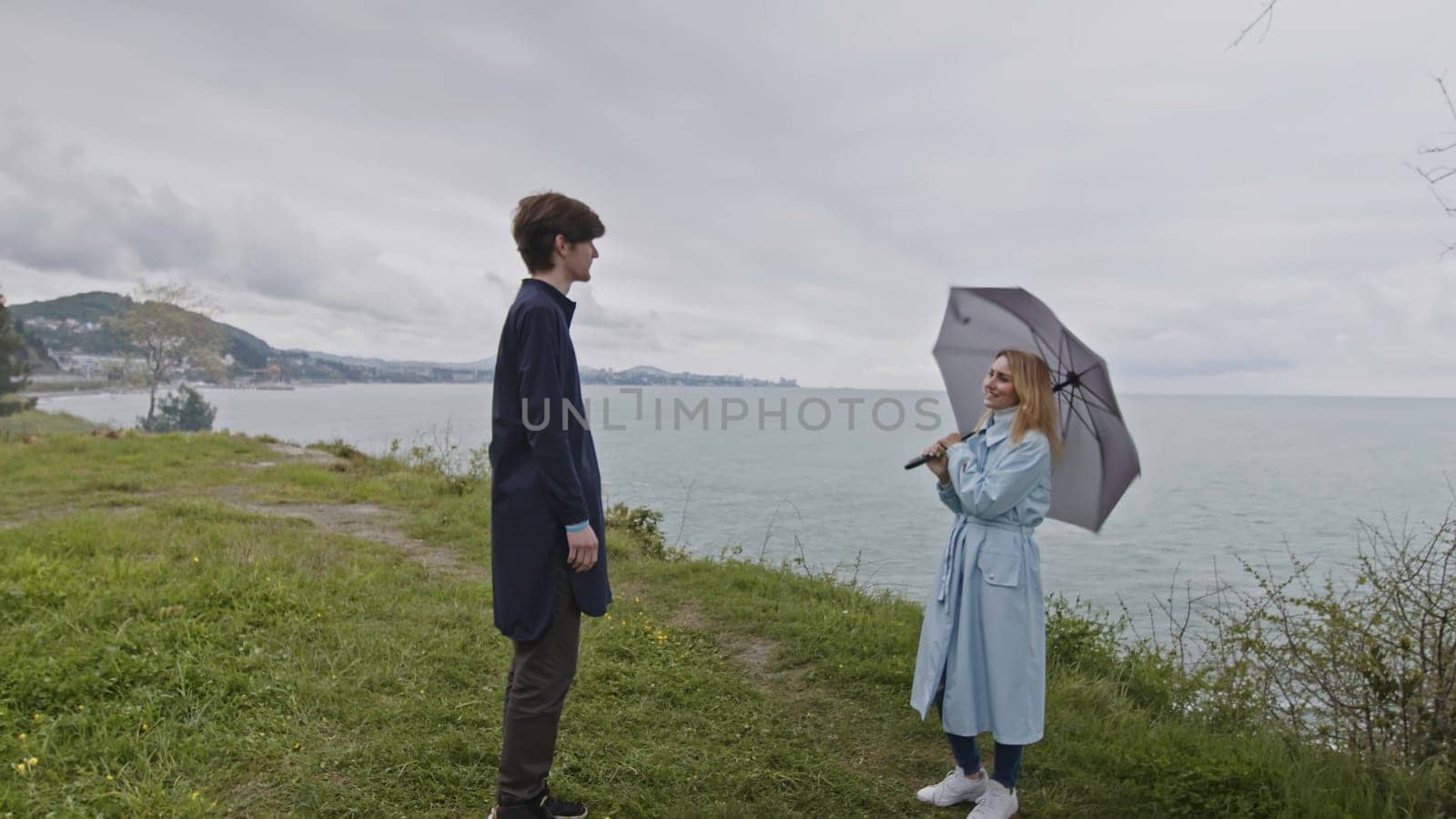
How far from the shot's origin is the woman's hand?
3.26 metres

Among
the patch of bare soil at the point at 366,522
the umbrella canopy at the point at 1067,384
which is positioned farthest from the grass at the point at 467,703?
the umbrella canopy at the point at 1067,384

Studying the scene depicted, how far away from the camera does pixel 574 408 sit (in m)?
2.78

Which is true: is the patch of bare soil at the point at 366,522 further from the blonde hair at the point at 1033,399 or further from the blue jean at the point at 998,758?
the blonde hair at the point at 1033,399

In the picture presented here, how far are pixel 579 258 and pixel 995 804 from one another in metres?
2.62

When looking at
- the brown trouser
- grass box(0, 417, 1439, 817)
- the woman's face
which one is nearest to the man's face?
the brown trouser

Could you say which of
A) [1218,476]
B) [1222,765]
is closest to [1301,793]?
[1222,765]

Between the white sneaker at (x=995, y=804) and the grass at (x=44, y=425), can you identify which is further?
the grass at (x=44, y=425)

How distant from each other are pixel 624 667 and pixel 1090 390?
2.89m

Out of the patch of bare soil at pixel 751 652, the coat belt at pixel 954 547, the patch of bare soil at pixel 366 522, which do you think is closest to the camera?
the coat belt at pixel 954 547

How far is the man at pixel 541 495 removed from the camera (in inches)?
105

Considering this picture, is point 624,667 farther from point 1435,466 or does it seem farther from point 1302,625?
point 1435,466

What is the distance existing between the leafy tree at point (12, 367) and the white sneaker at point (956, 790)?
1647 inches

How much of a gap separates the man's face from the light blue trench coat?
1.56m

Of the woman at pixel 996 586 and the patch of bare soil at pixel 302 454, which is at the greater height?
the woman at pixel 996 586
